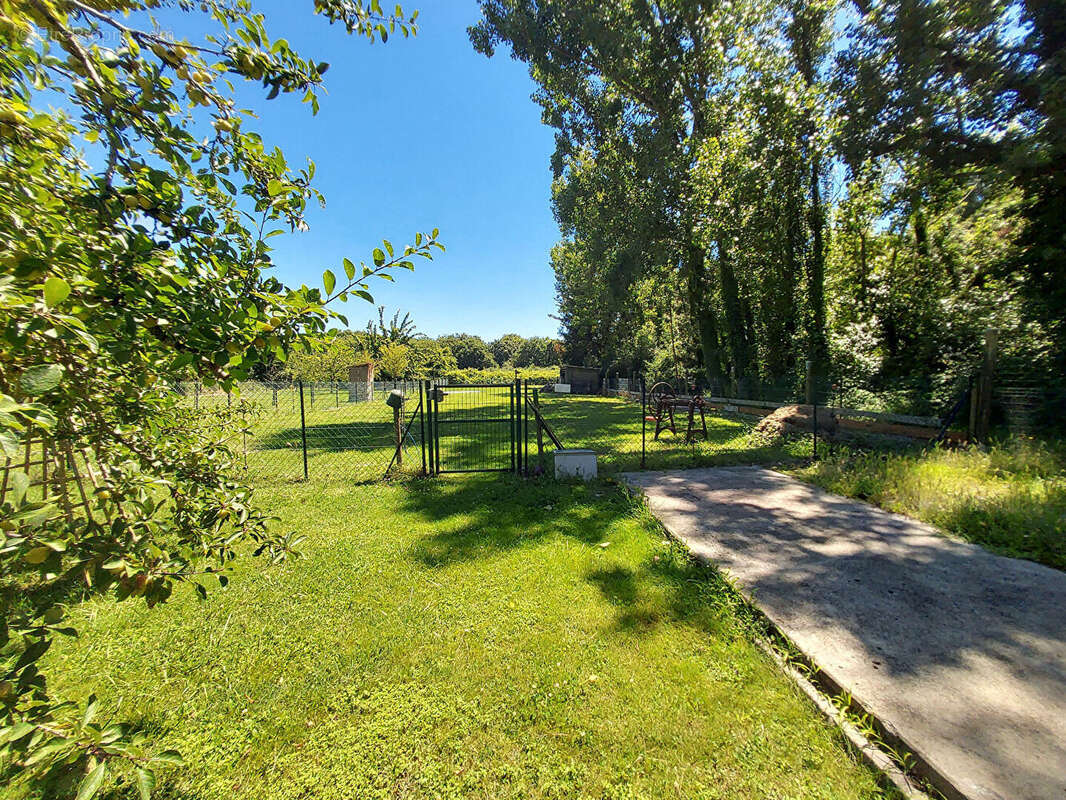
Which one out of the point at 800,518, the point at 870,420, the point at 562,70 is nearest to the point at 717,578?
the point at 800,518

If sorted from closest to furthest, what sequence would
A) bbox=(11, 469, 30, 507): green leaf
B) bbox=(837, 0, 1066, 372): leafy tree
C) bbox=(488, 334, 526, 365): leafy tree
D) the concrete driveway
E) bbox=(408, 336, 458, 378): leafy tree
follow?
bbox=(11, 469, 30, 507): green leaf → the concrete driveway → bbox=(837, 0, 1066, 372): leafy tree → bbox=(408, 336, 458, 378): leafy tree → bbox=(488, 334, 526, 365): leafy tree

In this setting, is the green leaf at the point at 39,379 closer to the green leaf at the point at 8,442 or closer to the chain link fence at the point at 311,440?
the green leaf at the point at 8,442

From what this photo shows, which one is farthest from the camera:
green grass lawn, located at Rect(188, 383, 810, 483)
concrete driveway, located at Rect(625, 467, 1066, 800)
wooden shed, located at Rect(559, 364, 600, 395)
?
wooden shed, located at Rect(559, 364, 600, 395)

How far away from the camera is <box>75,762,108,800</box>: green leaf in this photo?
75 centimetres

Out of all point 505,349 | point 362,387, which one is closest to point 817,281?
point 362,387

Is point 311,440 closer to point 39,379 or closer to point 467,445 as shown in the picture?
point 467,445

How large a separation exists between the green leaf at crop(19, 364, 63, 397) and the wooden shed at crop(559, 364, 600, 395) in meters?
34.3

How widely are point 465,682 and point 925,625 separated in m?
3.09

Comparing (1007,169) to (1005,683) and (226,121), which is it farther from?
(226,121)

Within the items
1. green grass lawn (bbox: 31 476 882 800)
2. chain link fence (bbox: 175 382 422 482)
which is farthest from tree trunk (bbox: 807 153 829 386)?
chain link fence (bbox: 175 382 422 482)

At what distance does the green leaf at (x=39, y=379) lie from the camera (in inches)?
30.1

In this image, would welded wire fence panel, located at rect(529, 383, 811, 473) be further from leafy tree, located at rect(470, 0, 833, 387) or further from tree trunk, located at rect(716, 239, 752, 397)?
leafy tree, located at rect(470, 0, 833, 387)

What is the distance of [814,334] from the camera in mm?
12531

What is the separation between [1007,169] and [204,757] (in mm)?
11814
